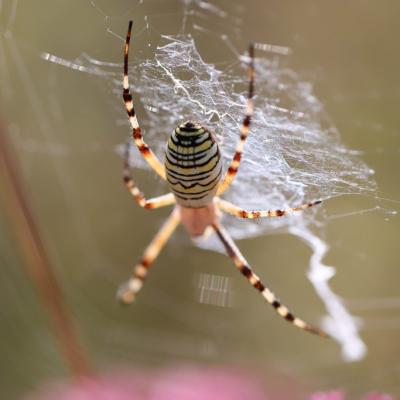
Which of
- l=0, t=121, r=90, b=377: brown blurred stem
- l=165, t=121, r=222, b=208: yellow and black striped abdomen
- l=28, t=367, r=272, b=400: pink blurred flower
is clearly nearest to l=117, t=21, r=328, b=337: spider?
l=165, t=121, r=222, b=208: yellow and black striped abdomen

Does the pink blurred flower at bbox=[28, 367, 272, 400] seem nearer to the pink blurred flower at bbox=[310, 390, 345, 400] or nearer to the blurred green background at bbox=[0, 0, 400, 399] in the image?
the blurred green background at bbox=[0, 0, 400, 399]

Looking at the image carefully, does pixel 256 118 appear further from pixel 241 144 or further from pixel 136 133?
pixel 136 133

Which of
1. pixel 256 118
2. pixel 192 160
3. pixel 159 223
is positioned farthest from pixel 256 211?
pixel 159 223

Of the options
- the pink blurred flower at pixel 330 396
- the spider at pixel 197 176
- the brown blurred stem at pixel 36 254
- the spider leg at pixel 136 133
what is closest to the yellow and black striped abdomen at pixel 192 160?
the spider at pixel 197 176

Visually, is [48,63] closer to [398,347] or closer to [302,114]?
[302,114]

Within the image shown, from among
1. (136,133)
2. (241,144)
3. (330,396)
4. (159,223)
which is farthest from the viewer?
(159,223)

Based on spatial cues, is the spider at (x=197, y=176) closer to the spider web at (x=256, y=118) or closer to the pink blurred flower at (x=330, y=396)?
the spider web at (x=256, y=118)
